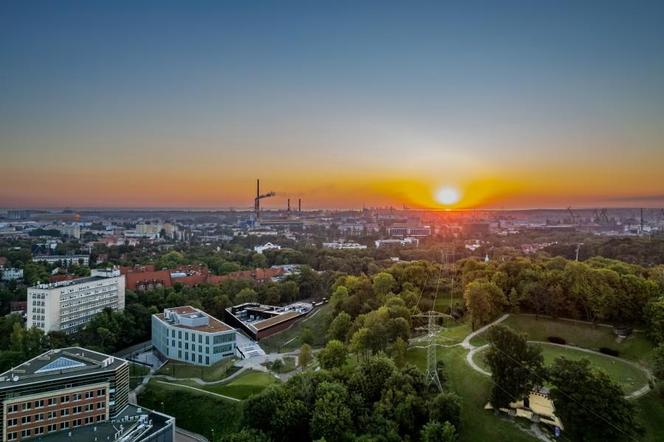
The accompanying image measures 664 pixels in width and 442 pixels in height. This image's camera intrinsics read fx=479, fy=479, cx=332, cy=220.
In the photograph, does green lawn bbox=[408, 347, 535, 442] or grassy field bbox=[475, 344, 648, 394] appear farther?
grassy field bbox=[475, 344, 648, 394]

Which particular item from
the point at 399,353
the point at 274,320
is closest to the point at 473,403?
the point at 399,353

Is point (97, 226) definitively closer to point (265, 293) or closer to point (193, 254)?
point (193, 254)

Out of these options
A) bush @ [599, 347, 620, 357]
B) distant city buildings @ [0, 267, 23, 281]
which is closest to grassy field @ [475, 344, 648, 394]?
bush @ [599, 347, 620, 357]

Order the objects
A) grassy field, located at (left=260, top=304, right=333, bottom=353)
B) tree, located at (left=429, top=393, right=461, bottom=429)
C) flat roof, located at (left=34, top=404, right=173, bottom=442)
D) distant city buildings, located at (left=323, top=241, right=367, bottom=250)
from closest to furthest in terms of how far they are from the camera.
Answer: tree, located at (left=429, top=393, right=461, bottom=429), flat roof, located at (left=34, top=404, right=173, bottom=442), grassy field, located at (left=260, top=304, right=333, bottom=353), distant city buildings, located at (left=323, top=241, right=367, bottom=250)

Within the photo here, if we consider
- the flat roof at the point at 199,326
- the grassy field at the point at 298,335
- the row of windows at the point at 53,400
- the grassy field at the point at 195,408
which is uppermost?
the flat roof at the point at 199,326

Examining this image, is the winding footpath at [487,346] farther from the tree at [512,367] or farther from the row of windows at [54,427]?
the row of windows at [54,427]

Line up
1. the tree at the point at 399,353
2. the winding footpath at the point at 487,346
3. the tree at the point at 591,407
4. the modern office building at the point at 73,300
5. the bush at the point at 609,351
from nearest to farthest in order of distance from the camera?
the tree at the point at 591,407
the winding footpath at the point at 487,346
the bush at the point at 609,351
the tree at the point at 399,353
the modern office building at the point at 73,300

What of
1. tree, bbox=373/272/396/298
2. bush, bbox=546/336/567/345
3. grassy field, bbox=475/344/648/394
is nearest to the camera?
grassy field, bbox=475/344/648/394

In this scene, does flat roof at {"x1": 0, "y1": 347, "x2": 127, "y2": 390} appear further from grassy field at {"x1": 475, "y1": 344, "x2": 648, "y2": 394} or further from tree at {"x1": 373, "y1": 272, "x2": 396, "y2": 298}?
grassy field at {"x1": 475, "y1": 344, "x2": 648, "y2": 394}

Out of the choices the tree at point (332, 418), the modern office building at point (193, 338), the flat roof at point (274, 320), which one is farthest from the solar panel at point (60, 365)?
the flat roof at point (274, 320)
